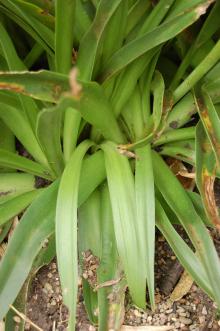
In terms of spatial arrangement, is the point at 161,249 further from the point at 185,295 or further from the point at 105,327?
the point at 105,327

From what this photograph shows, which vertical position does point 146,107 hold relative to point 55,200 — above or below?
above

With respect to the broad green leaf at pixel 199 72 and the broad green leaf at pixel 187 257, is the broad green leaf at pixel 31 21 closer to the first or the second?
the broad green leaf at pixel 199 72

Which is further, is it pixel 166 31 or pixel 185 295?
pixel 185 295

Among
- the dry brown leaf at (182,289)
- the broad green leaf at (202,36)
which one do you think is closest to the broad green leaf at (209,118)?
the broad green leaf at (202,36)

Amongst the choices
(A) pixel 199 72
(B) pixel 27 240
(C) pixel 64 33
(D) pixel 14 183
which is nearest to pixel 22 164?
A: (D) pixel 14 183

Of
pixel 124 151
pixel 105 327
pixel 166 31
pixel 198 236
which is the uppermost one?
pixel 166 31

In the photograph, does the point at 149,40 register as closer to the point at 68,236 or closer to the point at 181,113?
the point at 181,113

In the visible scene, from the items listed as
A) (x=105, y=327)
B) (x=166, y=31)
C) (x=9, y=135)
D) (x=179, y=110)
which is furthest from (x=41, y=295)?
(x=166, y=31)
